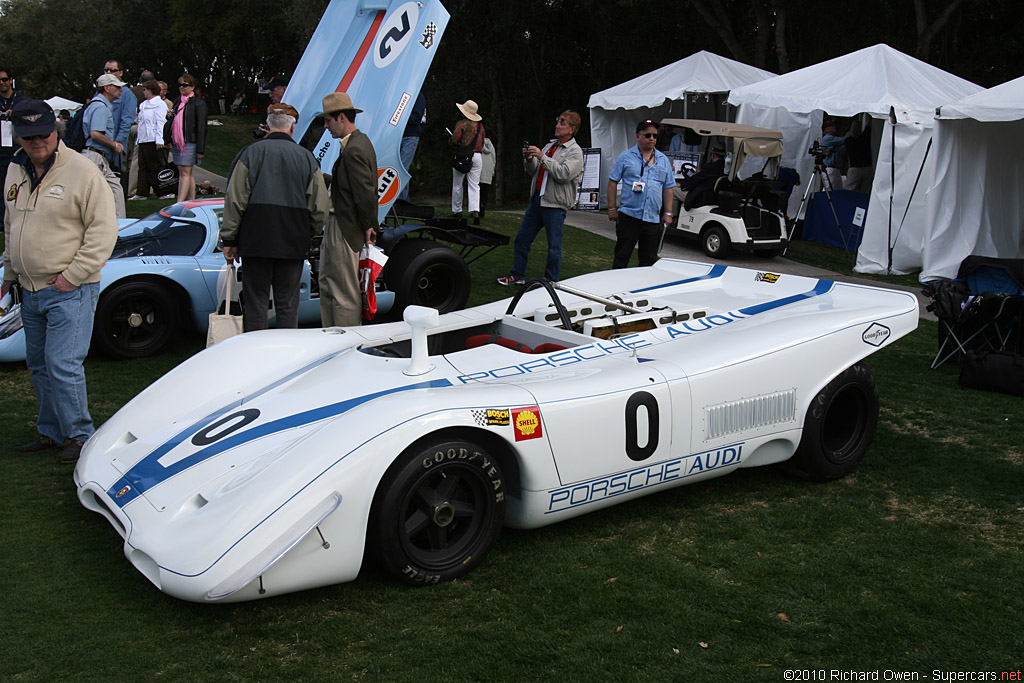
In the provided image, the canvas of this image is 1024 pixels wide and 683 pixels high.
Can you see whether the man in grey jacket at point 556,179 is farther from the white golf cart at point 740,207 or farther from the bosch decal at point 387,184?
the white golf cart at point 740,207

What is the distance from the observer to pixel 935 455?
17.1 feet

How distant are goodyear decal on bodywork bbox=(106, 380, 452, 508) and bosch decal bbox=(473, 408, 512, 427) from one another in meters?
0.44

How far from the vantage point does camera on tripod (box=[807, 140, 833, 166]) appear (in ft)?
48.0

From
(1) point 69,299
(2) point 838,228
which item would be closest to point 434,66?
(2) point 838,228

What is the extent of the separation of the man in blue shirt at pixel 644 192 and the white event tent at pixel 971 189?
16.7 ft

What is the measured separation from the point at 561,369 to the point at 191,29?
3667cm

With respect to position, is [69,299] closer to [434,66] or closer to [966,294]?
[966,294]

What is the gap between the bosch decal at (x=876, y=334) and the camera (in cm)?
462

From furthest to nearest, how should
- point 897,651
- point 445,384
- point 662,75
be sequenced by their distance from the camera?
point 662,75 → point 445,384 → point 897,651

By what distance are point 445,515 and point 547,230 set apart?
566 cm

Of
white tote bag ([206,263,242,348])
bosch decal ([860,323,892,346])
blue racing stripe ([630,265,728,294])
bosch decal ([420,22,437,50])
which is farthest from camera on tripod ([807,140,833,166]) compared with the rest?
white tote bag ([206,263,242,348])

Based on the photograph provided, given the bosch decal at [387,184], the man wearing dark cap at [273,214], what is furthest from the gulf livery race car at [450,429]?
the bosch decal at [387,184]

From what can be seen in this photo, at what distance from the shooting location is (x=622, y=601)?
344 cm

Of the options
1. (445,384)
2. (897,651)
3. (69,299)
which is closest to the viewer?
(897,651)
